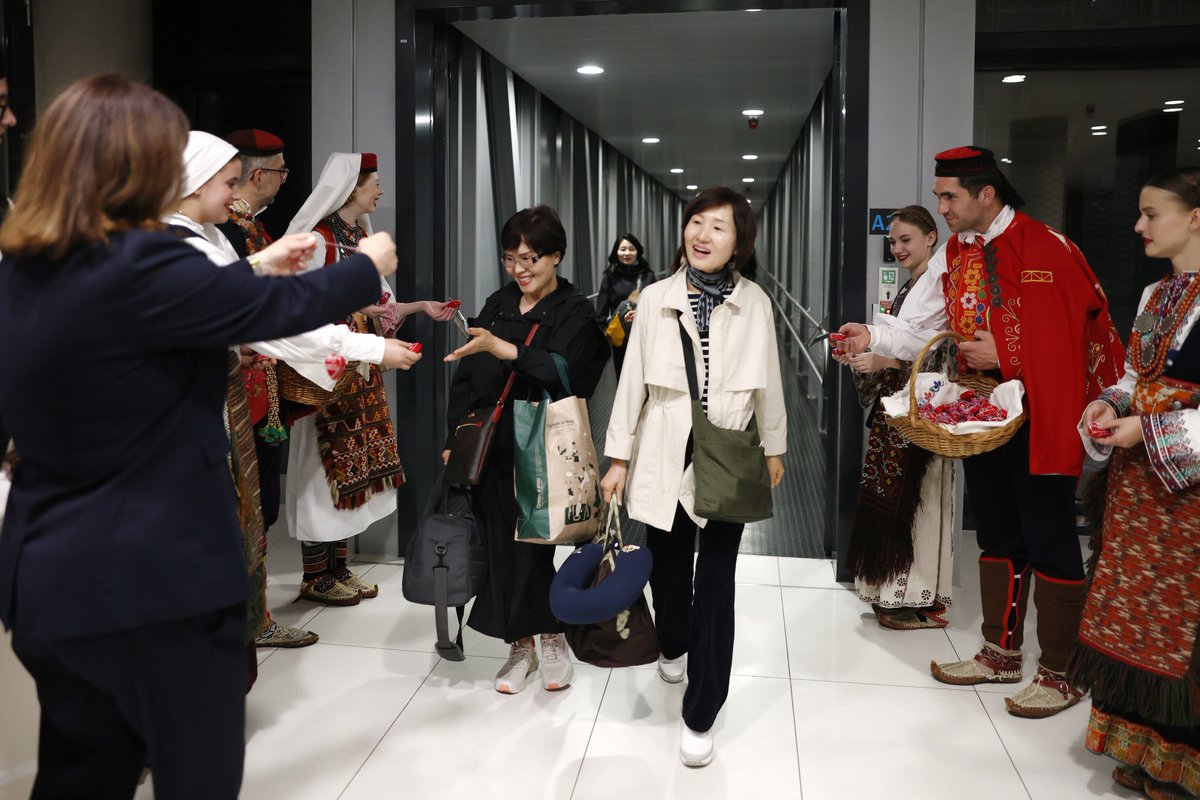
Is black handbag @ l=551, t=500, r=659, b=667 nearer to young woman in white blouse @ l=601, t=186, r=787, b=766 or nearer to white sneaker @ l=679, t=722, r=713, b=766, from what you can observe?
young woman in white blouse @ l=601, t=186, r=787, b=766

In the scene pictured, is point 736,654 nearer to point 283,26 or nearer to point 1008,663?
point 1008,663

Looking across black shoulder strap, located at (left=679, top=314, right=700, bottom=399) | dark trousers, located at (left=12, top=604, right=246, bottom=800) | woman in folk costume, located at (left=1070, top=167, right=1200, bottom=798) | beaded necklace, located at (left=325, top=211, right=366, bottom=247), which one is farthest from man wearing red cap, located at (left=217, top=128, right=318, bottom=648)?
woman in folk costume, located at (left=1070, top=167, right=1200, bottom=798)

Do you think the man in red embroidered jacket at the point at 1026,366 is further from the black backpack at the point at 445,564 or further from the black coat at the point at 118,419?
the black coat at the point at 118,419

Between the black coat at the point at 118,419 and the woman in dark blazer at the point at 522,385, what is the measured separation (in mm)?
1446

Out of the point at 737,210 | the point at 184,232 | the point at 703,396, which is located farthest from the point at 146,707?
the point at 737,210

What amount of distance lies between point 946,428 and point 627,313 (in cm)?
313

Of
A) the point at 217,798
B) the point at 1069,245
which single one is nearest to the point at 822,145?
the point at 1069,245

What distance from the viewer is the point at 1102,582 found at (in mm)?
2564

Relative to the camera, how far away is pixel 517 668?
10.6ft

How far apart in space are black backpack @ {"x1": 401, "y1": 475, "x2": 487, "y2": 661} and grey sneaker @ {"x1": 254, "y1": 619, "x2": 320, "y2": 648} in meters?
0.84

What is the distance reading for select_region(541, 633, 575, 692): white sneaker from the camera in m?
3.22

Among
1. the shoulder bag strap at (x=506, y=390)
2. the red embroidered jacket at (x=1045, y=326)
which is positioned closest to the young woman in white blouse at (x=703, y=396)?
the shoulder bag strap at (x=506, y=390)

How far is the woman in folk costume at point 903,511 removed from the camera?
369 cm

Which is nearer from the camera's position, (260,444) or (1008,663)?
(1008,663)
